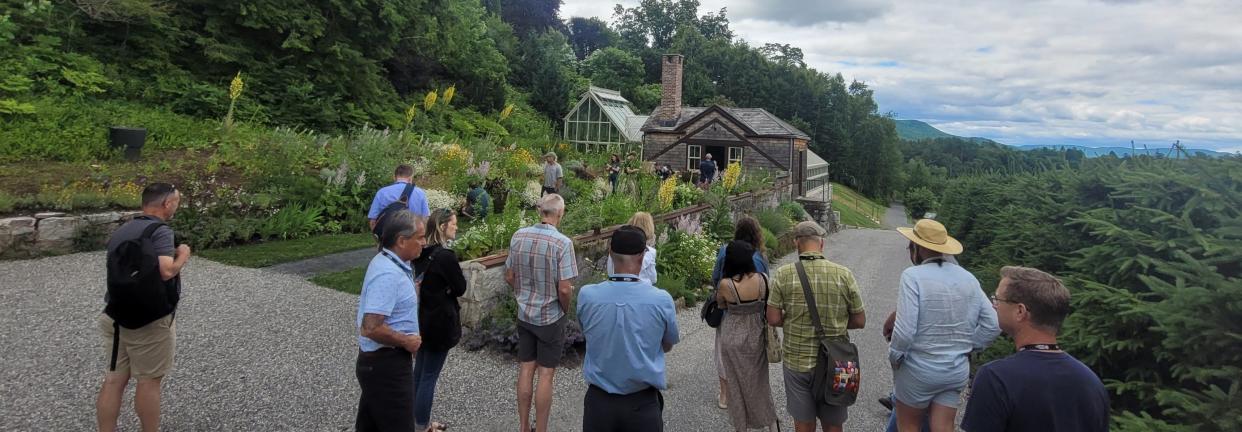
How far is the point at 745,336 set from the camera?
13.6ft

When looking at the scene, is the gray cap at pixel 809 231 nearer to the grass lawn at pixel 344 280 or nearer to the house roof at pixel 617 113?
the grass lawn at pixel 344 280

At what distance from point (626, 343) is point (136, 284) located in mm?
2660

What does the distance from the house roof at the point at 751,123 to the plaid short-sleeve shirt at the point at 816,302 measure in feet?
74.1

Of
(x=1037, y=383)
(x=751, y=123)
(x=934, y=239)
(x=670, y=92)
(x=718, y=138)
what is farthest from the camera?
(x=670, y=92)

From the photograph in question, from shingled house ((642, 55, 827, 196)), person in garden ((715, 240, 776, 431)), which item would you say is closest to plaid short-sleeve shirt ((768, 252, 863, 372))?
person in garden ((715, 240, 776, 431))

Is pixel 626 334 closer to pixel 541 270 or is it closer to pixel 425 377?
pixel 541 270

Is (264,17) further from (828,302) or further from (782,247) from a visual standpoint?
(828,302)

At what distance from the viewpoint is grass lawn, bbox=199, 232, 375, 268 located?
919 cm

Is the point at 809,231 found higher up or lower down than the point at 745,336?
higher up

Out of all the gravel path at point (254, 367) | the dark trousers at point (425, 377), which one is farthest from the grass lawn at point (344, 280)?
the dark trousers at point (425, 377)

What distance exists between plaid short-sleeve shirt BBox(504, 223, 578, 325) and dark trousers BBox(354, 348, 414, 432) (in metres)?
1.15

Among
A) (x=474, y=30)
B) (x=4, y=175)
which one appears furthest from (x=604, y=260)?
(x=474, y=30)

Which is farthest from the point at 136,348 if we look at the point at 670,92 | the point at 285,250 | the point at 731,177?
the point at 670,92

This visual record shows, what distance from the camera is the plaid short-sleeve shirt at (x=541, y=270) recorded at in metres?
4.24
